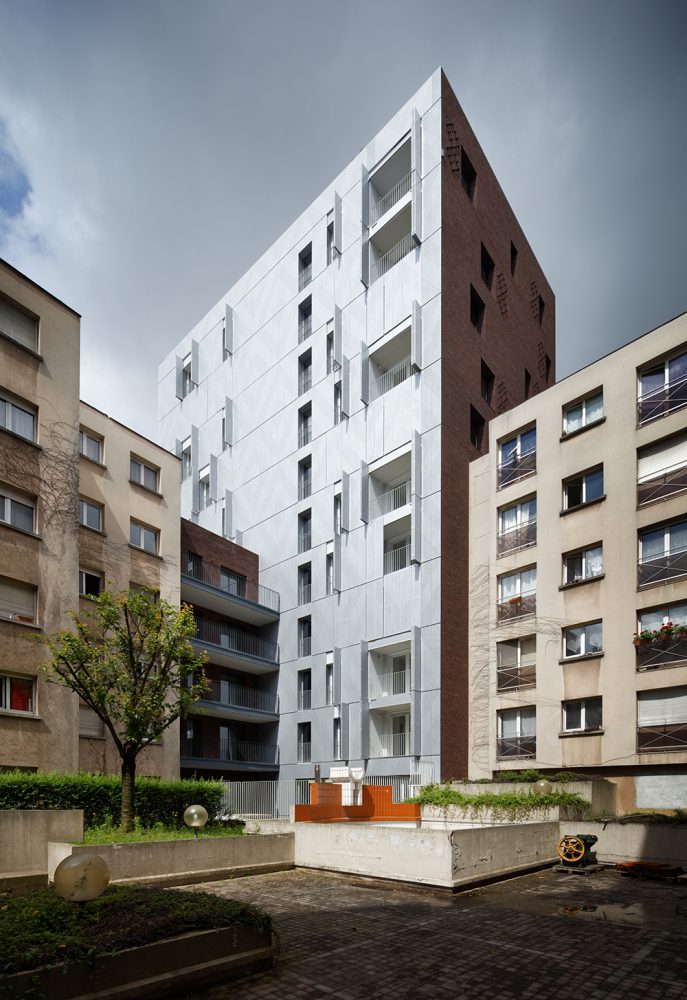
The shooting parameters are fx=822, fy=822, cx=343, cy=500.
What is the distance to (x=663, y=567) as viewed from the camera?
2619 centimetres

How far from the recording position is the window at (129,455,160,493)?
106ft

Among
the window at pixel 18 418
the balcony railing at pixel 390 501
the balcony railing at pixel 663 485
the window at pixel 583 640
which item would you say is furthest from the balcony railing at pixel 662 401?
the window at pixel 18 418

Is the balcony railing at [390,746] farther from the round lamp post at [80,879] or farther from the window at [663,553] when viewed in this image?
the round lamp post at [80,879]

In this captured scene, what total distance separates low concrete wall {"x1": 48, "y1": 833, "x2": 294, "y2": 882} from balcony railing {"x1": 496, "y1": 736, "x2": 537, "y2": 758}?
1235 cm

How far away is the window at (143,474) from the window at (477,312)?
1641 cm

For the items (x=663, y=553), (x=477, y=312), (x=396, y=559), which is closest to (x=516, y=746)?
(x=663, y=553)

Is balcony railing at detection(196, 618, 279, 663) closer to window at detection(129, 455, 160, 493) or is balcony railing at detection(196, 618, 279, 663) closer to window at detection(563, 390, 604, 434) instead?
window at detection(129, 455, 160, 493)

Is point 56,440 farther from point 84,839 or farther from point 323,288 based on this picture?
point 323,288

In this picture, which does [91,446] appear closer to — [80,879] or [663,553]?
[663,553]

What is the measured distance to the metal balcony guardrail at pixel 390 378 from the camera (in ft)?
124

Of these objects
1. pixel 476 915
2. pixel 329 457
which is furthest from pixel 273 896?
pixel 329 457

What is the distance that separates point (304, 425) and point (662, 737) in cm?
2417

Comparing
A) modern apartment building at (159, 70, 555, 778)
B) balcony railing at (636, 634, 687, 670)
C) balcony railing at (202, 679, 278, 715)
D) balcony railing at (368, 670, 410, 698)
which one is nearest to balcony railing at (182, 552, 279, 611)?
modern apartment building at (159, 70, 555, 778)

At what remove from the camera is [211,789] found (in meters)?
23.2
